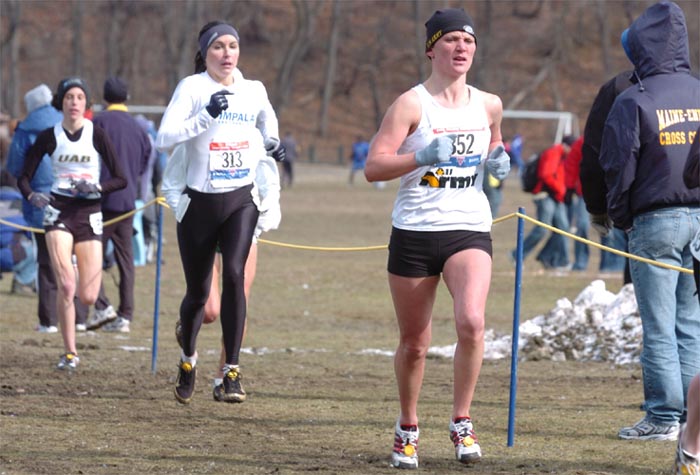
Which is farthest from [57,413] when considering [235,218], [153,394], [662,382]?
[662,382]

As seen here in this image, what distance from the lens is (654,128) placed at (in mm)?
7387

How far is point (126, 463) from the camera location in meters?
6.91

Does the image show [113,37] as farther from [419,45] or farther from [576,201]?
[576,201]

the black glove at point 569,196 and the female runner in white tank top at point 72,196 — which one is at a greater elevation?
the female runner in white tank top at point 72,196

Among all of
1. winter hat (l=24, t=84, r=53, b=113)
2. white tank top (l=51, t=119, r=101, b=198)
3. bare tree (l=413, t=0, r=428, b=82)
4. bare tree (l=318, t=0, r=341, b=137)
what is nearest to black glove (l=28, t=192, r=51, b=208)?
white tank top (l=51, t=119, r=101, b=198)

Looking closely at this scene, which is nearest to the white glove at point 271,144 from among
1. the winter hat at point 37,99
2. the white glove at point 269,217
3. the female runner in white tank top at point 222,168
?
the female runner in white tank top at point 222,168

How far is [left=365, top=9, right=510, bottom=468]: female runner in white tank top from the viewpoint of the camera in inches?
263

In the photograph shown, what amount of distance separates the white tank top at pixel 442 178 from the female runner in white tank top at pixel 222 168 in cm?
174

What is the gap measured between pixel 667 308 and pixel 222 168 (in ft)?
8.57

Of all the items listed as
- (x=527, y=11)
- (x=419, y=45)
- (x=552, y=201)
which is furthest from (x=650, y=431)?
(x=527, y=11)

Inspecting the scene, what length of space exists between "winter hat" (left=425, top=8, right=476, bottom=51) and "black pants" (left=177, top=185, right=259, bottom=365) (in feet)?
6.41

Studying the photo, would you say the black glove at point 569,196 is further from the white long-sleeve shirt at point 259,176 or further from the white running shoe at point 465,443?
the white running shoe at point 465,443

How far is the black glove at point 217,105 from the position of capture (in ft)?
26.5

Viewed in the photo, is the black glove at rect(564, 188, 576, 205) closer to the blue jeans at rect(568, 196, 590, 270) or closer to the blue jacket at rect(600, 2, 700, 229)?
the blue jeans at rect(568, 196, 590, 270)
